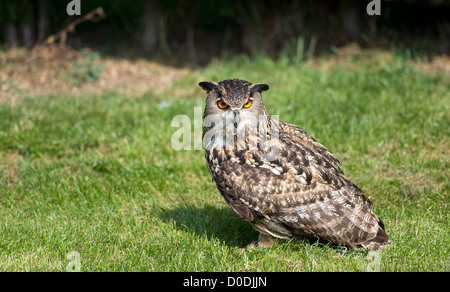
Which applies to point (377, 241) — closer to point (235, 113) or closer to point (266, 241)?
point (266, 241)

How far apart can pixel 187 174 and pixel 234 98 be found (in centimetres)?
202

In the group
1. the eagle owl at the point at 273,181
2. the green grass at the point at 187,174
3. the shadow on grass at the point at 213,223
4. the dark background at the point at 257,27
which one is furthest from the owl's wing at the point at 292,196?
the dark background at the point at 257,27

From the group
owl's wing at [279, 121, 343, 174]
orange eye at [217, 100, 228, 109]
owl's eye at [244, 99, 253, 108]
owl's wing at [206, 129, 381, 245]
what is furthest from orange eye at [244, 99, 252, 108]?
owl's wing at [279, 121, 343, 174]

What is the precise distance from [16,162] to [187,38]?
5.20m

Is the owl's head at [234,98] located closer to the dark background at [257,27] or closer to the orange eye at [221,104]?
the orange eye at [221,104]

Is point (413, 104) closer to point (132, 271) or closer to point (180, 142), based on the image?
point (180, 142)

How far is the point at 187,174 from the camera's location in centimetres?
587

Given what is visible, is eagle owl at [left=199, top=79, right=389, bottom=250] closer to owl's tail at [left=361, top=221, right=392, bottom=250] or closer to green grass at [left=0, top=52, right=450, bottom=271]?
owl's tail at [left=361, top=221, right=392, bottom=250]

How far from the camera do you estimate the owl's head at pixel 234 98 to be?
13.3 ft

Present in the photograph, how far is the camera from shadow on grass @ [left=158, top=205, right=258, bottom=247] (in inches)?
185

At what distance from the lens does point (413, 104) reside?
7.19m

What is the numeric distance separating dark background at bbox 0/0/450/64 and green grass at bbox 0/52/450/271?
3.63ft

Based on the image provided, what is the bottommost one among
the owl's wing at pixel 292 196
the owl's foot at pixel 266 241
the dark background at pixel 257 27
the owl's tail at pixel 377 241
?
the owl's foot at pixel 266 241

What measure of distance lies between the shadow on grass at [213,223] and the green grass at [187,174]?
0.02 m
